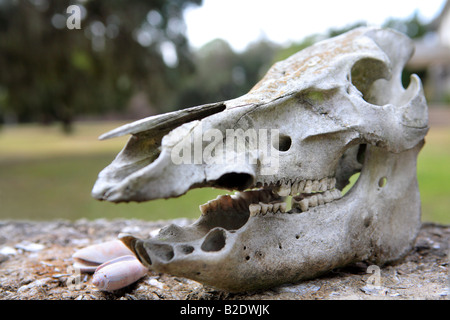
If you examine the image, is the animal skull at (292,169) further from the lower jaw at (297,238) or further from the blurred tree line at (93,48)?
the blurred tree line at (93,48)

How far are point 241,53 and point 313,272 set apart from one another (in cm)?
1795

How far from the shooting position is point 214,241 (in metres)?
1.81

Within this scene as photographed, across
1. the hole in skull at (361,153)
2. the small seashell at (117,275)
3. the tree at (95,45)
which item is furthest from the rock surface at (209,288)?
the tree at (95,45)

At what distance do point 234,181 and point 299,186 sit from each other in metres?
0.35

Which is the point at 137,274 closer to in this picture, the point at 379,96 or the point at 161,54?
the point at 379,96

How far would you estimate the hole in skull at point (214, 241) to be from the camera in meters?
1.78

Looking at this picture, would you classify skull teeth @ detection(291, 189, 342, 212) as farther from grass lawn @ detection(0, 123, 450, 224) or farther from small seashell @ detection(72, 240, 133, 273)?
grass lawn @ detection(0, 123, 450, 224)

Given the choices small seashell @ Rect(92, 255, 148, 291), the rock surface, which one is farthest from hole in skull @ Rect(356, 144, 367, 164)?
small seashell @ Rect(92, 255, 148, 291)

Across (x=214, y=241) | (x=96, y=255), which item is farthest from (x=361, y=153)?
(x=96, y=255)

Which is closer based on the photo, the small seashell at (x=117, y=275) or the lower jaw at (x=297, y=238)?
the lower jaw at (x=297, y=238)

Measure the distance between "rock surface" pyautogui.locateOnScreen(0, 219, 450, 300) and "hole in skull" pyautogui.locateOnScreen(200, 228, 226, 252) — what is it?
0.28 meters

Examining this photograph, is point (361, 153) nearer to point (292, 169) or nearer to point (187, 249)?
point (292, 169)

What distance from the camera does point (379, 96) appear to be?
2535 millimetres

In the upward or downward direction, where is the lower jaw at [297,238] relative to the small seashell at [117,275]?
upward
